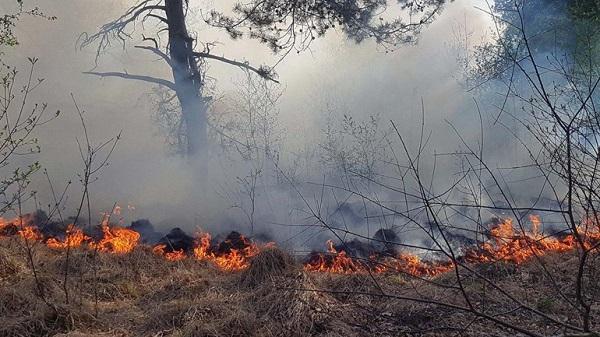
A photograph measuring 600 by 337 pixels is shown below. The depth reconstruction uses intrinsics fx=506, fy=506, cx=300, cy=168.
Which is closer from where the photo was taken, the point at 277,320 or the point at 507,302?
the point at 277,320

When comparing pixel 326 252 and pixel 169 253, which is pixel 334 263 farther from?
pixel 169 253

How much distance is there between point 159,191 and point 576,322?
1014 centimetres

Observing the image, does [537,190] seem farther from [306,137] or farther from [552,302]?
[552,302]

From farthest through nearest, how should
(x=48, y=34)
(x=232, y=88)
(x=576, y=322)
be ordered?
(x=232, y=88) → (x=48, y=34) → (x=576, y=322)

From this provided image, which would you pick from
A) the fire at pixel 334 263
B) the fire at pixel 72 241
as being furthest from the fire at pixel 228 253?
the fire at pixel 72 241

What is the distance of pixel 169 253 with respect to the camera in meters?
8.01

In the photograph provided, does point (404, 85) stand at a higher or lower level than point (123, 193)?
higher

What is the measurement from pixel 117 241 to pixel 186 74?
4.86 meters

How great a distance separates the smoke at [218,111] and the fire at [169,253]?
2.29 meters

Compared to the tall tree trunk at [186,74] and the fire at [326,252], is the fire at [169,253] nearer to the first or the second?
the fire at [326,252]

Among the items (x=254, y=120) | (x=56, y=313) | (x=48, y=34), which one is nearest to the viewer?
(x=56, y=313)

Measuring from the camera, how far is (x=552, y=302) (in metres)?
4.98

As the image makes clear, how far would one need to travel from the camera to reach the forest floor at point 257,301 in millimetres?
4688

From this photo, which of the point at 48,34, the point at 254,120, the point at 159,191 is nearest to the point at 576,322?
the point at 159,191
